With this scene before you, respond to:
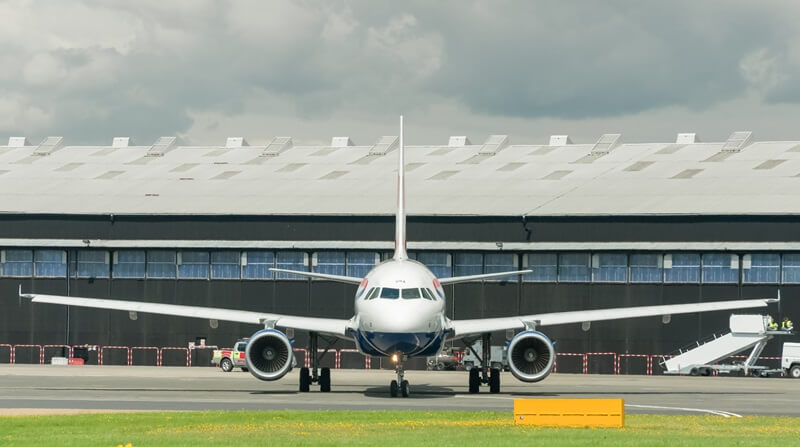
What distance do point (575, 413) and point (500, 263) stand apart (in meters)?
53.3

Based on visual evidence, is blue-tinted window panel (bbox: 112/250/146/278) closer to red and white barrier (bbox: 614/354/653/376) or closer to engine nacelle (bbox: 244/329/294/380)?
red and white barrier (bbox: 614/354/653/376)

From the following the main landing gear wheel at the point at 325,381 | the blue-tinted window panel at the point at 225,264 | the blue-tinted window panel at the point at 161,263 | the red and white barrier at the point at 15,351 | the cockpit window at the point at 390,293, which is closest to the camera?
the cockpit window at the point at 390,293

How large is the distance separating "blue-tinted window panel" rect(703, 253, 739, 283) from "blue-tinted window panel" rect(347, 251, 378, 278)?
20309 mm

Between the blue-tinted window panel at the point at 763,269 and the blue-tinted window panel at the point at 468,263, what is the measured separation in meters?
16.0

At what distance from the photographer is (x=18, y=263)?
9438 cm

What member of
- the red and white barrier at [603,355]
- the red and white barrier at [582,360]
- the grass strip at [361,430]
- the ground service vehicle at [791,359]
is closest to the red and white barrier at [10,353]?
the red and white barrier at [582,360]

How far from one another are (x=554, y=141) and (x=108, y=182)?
33563 mm

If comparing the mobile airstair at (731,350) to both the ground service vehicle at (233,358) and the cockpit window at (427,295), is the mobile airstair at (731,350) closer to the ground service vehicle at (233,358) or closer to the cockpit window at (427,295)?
the ground service vehicle at (233,358)

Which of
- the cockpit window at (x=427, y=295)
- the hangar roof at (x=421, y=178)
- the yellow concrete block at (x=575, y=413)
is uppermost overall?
the hangar roof at (x=421, y=178)

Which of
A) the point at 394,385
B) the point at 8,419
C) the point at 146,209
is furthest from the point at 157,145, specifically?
the point at 8,419

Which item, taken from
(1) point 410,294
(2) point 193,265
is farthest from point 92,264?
(1) point 410,294

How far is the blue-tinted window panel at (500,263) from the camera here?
88.1m

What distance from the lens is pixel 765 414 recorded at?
41844 millimetres

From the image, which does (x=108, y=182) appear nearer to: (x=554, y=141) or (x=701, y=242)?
(x=554, y=141)
